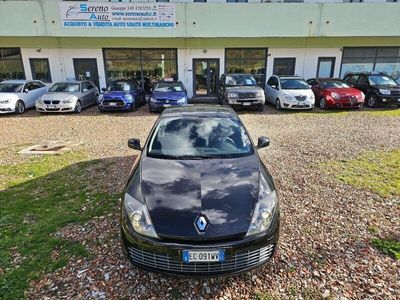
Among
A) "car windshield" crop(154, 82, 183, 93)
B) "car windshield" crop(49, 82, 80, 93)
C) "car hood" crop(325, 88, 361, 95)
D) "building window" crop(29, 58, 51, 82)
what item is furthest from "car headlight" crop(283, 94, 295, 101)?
"building window" crop(29, 58, 51, 82)

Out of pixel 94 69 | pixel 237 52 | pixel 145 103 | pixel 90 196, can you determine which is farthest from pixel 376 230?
pixel 94 69

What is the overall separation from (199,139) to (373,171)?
14.0 ft

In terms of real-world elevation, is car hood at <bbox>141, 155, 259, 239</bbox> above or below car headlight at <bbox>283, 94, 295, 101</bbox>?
above

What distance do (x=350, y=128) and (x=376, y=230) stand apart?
277 inches

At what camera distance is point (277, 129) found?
1011cm

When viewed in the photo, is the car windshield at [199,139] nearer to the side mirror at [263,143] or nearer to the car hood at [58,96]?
the side mirror at [263,143]

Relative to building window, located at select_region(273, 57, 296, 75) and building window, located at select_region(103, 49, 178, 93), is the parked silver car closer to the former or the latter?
building window, located at select_region(103, 49, 178, 93)

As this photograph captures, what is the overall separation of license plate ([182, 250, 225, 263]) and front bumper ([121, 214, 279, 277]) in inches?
1.3

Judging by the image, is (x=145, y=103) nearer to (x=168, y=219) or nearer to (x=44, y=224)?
(x=44, y=224)

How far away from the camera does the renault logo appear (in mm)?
2652

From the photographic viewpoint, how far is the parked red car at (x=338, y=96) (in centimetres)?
1320

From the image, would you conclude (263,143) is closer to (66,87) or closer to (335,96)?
(335,96)

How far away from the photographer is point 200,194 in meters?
3.00

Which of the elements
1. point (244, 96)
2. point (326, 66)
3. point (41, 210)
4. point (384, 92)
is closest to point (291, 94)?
point (244, 96)
